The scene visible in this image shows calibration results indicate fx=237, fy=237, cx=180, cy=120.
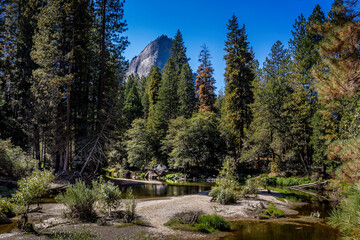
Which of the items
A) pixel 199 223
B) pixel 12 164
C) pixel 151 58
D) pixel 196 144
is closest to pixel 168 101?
pixel 196 144

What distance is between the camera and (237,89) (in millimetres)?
32750

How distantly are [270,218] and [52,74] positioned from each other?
18.2 meters

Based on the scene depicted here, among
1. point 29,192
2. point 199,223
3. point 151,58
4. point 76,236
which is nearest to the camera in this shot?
point 76,236

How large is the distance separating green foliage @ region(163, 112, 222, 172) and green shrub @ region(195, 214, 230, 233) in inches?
879

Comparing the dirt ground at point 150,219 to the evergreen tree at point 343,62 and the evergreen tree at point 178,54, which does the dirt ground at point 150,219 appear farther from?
the evergreen tree at point 178,54

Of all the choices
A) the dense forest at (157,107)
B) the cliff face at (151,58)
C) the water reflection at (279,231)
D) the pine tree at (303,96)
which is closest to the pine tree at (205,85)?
the dense forest at (157,107)

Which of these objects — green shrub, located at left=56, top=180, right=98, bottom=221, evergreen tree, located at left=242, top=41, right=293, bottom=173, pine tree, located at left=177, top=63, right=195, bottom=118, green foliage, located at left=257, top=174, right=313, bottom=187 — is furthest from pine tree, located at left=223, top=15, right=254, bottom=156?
green shrub, located at left=56, top=180, right=98, bottom=221

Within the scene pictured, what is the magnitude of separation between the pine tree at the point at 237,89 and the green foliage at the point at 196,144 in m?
2.54

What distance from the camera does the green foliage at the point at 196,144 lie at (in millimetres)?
32594

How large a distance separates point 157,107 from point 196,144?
12.9 metres

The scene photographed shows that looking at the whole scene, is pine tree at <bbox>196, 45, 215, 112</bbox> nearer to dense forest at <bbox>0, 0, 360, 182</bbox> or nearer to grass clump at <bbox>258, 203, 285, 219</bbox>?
dense forest at <bbox>0, 0, 360, 182</bbox>

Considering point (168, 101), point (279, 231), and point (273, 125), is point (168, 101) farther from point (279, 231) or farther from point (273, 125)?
point (279, 231)

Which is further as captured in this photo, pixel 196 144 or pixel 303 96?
pixel 196 144

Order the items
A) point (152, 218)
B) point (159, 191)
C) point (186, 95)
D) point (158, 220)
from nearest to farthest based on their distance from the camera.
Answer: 1. point (158, 220)
2. point (152, 218)
3. point (159, 191)
4. point (186, 95)
